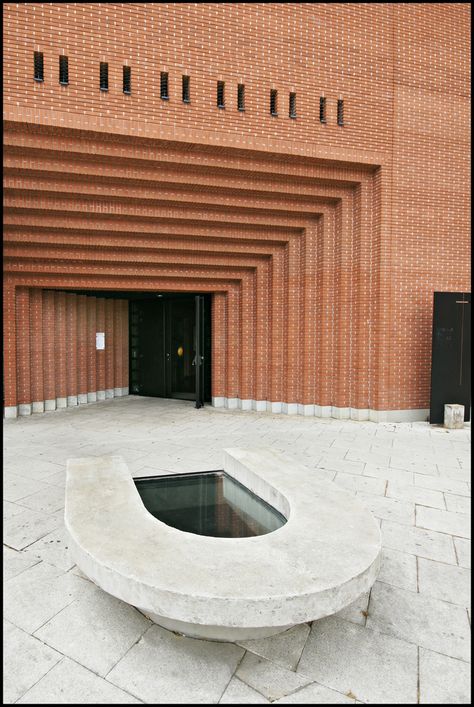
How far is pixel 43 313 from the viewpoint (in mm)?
10508

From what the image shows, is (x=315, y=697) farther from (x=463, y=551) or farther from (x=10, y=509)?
(x=10, y=509)

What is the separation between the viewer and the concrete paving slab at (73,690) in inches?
85.0

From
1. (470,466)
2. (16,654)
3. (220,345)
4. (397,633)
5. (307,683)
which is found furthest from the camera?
(220,345)

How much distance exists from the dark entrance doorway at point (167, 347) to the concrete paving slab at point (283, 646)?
8.95 metres

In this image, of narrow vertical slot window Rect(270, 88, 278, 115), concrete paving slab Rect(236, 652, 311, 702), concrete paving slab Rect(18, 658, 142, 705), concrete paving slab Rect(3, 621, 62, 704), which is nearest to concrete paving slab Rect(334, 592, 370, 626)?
concrete paving slab Rect(236, 652, 311, 702)

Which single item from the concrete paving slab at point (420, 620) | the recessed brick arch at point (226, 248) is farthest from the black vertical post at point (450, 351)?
the concrete paving slab at point (420, 620)

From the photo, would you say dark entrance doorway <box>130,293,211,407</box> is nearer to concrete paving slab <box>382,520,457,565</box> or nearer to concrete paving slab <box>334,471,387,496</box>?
concrete paving slab <box>334,471,387,496</box>

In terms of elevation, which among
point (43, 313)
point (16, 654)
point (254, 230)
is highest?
point (254, 230)

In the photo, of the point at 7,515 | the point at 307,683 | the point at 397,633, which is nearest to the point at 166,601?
the point at 307,683

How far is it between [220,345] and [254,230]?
312cm

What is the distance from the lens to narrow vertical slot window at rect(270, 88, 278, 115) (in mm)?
8484

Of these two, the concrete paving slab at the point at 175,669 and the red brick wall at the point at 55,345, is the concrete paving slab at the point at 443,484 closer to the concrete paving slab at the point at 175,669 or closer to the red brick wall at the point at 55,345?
the concrete paving slab at the point at 175,669

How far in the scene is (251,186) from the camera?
28.9 feet

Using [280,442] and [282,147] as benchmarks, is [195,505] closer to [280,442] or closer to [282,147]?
[280,442]
